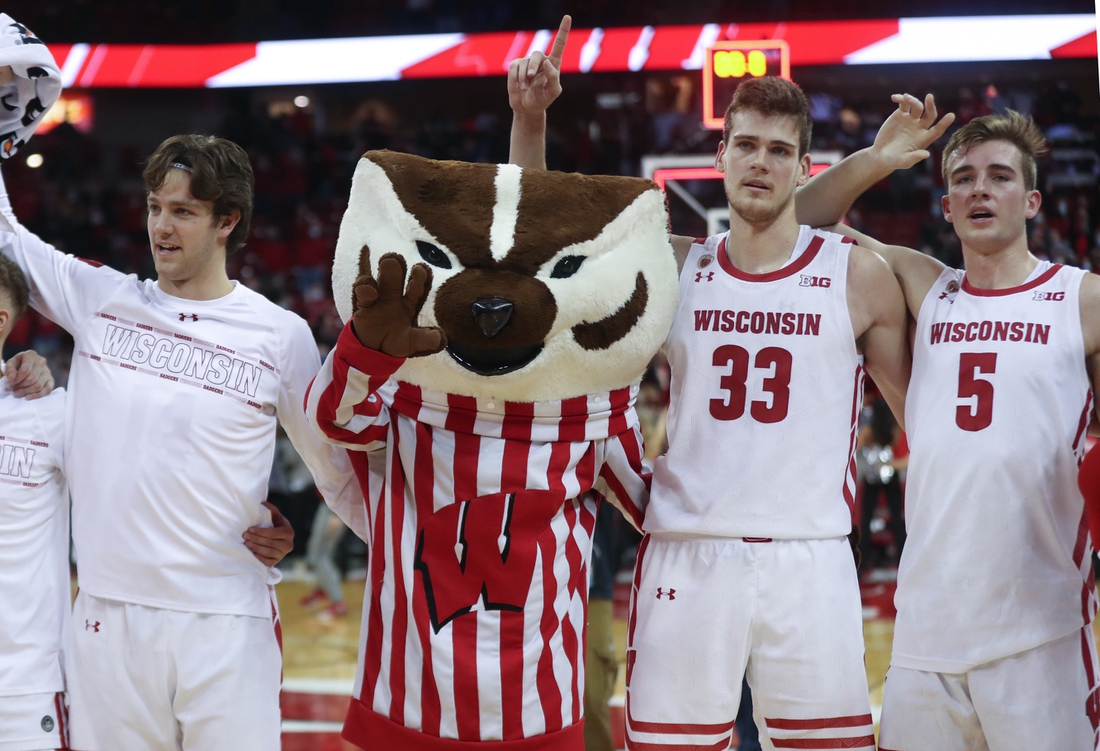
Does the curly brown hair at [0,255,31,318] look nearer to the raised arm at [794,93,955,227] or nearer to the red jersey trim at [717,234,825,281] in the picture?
the red jersey trim at [717,234,825,281]

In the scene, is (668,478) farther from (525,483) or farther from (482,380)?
(482,380)

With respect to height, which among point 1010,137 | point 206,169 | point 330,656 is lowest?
point 330,656

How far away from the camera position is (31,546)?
2621 mm

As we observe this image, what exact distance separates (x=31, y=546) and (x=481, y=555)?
107 cm

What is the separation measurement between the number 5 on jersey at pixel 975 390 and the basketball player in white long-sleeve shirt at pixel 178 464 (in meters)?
1.47

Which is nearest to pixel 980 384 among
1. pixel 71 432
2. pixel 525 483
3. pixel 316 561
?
pixel 525 483

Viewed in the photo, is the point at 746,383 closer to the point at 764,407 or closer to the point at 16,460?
the point at 764,407

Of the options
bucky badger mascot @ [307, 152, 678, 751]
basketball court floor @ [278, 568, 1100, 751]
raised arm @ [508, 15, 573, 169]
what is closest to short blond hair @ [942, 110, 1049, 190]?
bucky badger mascot @ [307, 152, 678, 751]

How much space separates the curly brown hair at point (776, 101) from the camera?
270 cm

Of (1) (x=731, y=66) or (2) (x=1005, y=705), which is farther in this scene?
(1) (x=731, y=66)

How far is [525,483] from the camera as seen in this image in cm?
247

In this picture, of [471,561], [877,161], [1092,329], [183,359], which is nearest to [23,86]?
[183,359]

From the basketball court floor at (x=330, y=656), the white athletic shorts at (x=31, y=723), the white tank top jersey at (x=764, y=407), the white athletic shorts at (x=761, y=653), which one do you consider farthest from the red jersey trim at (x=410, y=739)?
the basketball court floor at (x=330, y=656)

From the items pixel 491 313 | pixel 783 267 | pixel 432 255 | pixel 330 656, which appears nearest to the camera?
pixel 491 313
